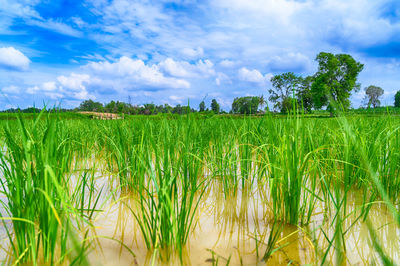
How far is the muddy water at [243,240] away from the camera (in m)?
1.00

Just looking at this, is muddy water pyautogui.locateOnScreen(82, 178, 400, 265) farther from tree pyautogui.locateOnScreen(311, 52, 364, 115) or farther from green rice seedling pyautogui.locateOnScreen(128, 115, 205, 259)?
tree pyautogui.locateOnScreen(311, 52, 364, 115)

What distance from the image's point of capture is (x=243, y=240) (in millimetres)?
1155

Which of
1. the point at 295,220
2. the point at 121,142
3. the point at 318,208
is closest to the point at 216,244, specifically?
the point at 295,220

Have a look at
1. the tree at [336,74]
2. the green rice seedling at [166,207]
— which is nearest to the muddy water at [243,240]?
the green rice seedling at [166,207]

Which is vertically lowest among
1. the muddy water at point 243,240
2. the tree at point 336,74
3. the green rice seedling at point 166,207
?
the muddy water at point 243,240

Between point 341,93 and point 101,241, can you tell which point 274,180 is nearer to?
point 101,241

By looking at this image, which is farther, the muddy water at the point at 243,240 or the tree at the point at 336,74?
the tree at the point at 336,74

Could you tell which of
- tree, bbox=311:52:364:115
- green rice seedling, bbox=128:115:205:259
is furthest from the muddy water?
tree, bbox=311:52:364:115

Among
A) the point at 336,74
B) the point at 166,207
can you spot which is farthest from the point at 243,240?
the point at 336,74

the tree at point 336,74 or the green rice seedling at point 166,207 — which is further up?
the tree at point 336,74

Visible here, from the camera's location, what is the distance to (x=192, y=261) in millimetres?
994

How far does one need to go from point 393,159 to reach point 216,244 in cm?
142

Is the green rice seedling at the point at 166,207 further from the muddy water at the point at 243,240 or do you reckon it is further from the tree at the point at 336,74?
the tree at the point at 336,74

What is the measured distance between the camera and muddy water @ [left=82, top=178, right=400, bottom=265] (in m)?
1.00
